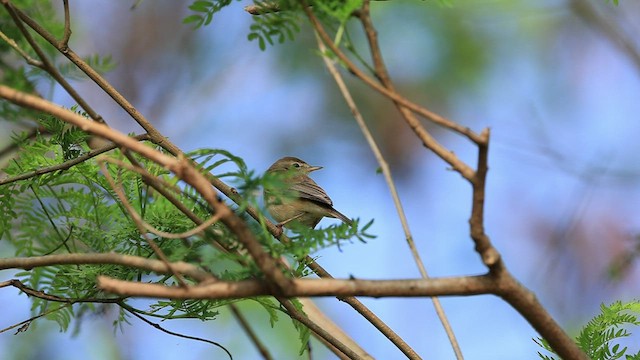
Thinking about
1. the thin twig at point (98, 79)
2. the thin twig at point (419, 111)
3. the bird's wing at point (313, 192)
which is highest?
the bird's wing at point (313, 192)

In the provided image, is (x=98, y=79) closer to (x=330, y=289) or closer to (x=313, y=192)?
(x=330, y=289)

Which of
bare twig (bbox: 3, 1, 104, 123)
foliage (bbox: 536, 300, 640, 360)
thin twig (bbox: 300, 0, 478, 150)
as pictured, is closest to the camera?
thin twig (bbox: 300, 0, 478, 150)

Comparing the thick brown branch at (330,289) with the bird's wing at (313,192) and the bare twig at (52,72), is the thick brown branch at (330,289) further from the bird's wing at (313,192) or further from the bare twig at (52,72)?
the bird's wing at (313,192)

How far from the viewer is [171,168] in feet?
3.75

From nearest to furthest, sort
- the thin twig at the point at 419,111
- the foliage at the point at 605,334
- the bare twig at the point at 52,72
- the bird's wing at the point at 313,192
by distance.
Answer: the thin twig at the point at 419,111 < the bare twig at the point at 52,72 < the foliage at the point at 605,334 < the bird's wing at the point at 313,192

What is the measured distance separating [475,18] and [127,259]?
5043 millimetres

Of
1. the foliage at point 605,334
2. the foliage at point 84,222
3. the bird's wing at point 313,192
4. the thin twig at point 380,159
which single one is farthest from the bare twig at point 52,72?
the bird's wing at point 313,192

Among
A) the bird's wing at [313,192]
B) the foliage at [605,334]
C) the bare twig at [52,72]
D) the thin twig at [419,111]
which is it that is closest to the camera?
the thin twig at [419,111]

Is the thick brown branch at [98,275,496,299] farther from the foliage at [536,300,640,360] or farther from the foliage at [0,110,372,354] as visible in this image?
the foliage at [536,300,640,360]

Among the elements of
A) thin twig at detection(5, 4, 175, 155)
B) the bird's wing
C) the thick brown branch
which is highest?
the bird's wing

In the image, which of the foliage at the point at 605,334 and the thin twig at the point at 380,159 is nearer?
the thin twig at the point at 380,159

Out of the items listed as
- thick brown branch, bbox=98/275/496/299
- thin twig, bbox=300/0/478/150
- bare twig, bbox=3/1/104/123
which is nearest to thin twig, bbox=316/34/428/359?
thin twig, bbox=300/0/478/150

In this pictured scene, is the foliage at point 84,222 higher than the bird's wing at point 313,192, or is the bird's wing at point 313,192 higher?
the bird's wing at point 313,192

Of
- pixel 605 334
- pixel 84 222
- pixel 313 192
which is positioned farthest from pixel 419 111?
pixel 313 192
